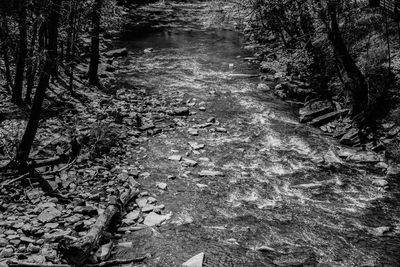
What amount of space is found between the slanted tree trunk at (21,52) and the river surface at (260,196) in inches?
173

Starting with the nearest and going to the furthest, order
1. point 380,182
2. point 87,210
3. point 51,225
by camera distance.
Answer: point 51,225 < point 87,210 < point 380,182

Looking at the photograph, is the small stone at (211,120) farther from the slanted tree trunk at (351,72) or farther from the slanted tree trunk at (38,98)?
the slanted tree trunk at (38,98)

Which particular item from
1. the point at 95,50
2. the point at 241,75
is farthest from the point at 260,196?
the point at 241,75

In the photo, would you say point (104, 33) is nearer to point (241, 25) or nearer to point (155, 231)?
point (241, 25)

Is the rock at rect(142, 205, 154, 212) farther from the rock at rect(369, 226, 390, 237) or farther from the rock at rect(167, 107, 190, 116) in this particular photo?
the rock at rect(167, 107, 190, 116)

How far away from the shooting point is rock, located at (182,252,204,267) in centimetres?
647

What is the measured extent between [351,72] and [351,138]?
2903 mm

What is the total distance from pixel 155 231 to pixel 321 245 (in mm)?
3431

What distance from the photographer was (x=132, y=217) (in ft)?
25.7

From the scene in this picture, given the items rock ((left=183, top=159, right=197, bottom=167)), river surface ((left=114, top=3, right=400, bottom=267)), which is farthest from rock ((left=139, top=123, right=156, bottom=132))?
rock ((left=183, top=159, right=197, bottom=167))

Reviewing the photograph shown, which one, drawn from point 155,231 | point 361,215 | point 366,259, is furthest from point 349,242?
point 155,231

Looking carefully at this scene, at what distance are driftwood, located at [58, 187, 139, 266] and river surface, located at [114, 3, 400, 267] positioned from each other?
60 cm

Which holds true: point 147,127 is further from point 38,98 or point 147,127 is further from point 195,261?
point 195,261

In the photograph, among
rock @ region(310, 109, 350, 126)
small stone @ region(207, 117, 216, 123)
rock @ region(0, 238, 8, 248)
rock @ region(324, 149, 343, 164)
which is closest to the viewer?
rock @ region(0, 238, 8, 248)
